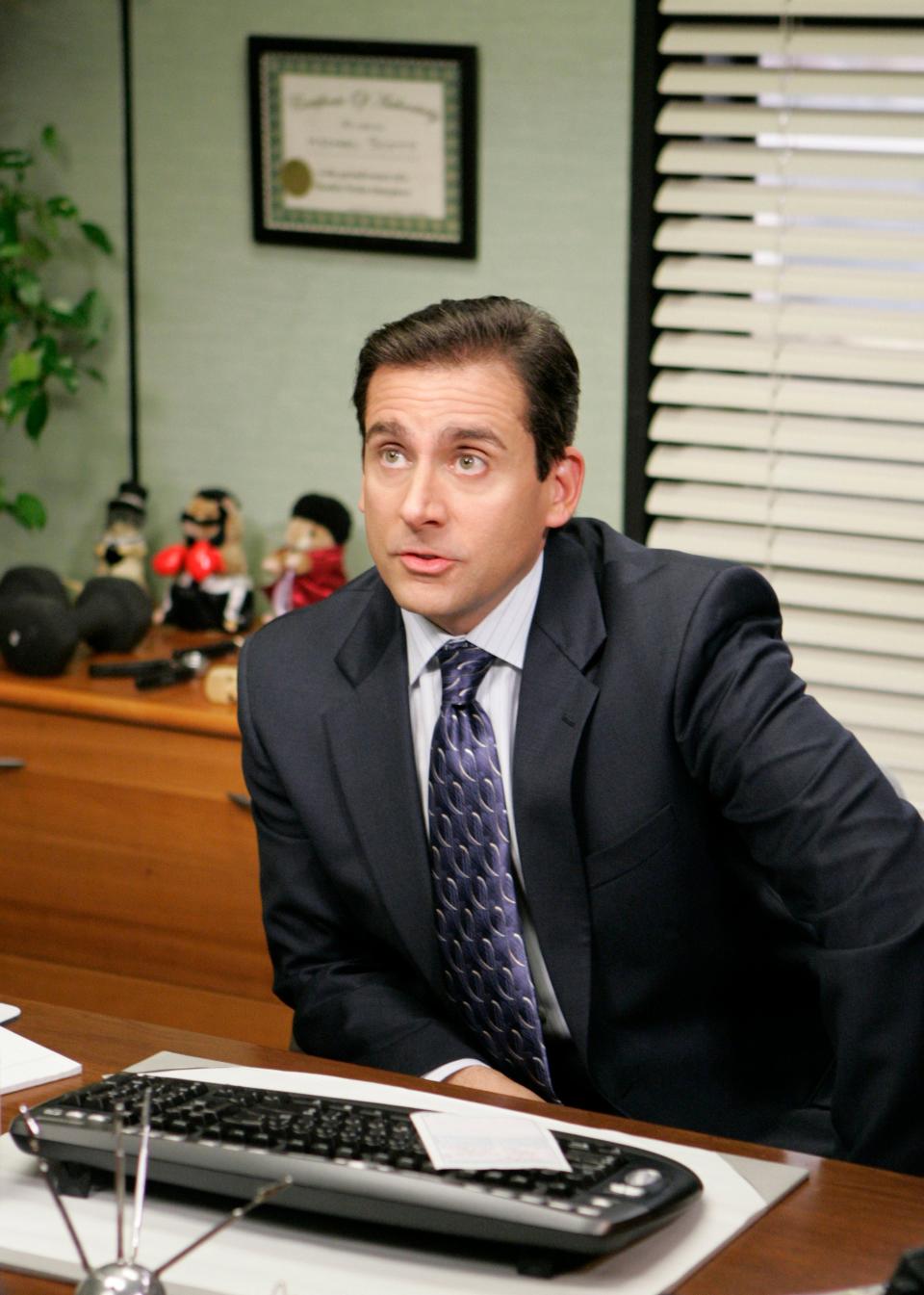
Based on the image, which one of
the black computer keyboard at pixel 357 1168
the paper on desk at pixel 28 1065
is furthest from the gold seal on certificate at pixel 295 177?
the black computer keyboard at pixel 357 1168

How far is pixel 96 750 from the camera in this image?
3016mm

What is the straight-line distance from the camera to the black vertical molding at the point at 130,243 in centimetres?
329

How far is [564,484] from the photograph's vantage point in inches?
71.9

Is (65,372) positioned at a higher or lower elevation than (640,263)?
lower

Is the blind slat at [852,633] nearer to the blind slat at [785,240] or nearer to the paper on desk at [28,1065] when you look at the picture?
the blind slat at [785,240]

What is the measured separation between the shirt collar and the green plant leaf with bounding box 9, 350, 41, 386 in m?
1.62

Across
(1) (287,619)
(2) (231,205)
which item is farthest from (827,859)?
(2) (231,205)

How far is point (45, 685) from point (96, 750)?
0.15 metres

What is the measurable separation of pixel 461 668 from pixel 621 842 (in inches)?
9.7

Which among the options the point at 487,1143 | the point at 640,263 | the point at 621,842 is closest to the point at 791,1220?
the point at 487,1143

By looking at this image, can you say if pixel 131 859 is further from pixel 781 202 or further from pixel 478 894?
pixel 781 202

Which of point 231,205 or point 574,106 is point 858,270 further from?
point 231,205

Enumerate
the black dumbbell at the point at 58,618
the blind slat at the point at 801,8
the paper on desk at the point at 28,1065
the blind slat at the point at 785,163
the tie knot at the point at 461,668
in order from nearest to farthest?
the paper on desk at the point at 28,1065
the tie knot at the point at 461,668
the blind slat at the point at 801,8
the blind slat at the point at 785,163
the black dumbbell at the point at 58,618

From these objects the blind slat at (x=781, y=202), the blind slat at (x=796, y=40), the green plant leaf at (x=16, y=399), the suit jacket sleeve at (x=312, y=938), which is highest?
the blind slat at (x=796, y=40)
